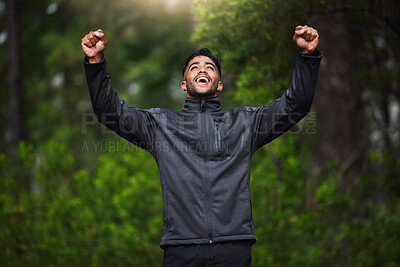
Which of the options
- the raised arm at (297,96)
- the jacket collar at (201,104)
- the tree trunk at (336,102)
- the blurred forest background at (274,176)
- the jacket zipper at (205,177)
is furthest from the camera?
the tree trunk at (336,102)

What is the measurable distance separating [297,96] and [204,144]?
67 centimetres

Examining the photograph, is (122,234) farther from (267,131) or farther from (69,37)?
(69,37)

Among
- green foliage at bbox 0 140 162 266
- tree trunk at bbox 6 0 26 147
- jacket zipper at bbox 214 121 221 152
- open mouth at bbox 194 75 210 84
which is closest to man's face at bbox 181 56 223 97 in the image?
open mouth at bbox 194 75 210 84

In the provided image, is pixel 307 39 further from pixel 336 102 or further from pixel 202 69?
pixel 336 102

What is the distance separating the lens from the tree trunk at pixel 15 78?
1197 centimetres

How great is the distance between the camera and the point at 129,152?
696 cm

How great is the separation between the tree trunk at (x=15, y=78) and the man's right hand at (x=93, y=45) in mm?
9974

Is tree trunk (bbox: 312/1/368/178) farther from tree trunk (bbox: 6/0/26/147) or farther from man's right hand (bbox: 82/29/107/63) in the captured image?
tree trunk (bbox: 6/0/26/147)

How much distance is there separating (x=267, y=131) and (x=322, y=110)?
4774 millimetres

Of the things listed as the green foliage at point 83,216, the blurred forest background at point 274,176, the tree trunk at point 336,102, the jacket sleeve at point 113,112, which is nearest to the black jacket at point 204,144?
the jacket sleeve at point 113,112

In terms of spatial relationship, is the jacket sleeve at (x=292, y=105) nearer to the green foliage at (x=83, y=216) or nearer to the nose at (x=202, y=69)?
the nose at (x=202, y=69)

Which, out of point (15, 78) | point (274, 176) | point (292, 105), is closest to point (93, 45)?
point (292, 105)

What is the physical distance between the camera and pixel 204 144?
2912mm

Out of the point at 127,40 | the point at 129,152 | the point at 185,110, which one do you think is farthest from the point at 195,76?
the point at 127,40
